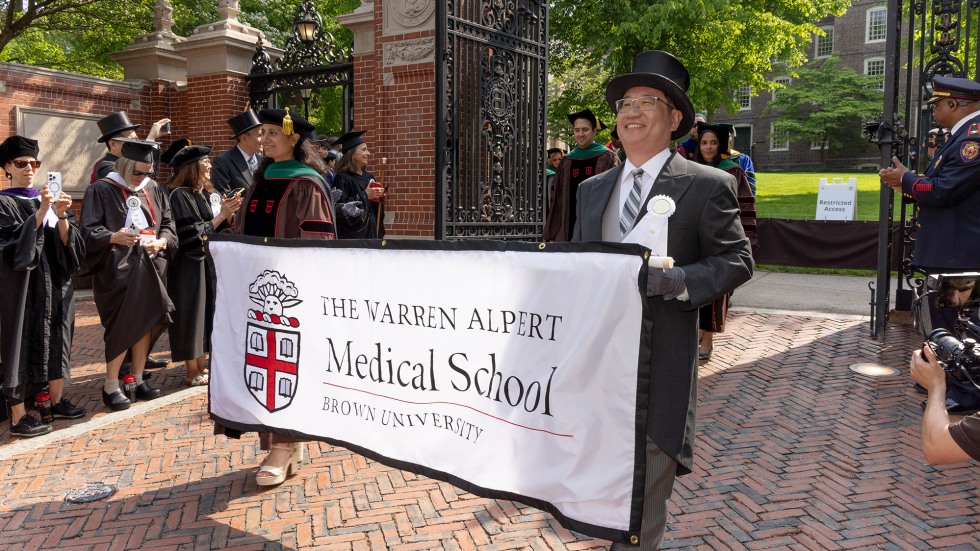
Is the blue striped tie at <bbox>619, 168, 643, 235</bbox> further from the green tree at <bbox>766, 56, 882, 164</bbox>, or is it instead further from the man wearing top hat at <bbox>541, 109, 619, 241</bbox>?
the green tree at <bbox>766, 56, 882, 164</bbox>

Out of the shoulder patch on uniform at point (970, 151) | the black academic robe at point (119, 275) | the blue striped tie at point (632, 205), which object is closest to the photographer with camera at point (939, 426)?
the blue striped tie at point (632, 205)

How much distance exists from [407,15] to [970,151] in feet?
19.9

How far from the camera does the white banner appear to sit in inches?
113

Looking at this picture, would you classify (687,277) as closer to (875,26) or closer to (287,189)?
(287,189)

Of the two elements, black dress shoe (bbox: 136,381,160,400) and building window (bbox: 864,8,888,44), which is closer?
black dress shoe (bbox: 136,381,160,400)

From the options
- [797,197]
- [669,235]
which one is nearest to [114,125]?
[669,235]

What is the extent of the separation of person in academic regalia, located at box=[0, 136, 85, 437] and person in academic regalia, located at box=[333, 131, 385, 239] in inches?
101

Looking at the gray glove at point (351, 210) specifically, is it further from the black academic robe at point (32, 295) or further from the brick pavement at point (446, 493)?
the black academic robe at point (32, 295)

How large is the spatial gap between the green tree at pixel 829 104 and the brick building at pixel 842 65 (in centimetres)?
87

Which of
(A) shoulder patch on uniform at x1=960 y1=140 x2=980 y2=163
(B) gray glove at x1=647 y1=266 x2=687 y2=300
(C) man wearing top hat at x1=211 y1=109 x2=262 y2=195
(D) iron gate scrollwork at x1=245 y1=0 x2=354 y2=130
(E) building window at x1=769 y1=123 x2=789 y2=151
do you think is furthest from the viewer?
(E) building window at x1=769 y1=123 x2=789 y2=151

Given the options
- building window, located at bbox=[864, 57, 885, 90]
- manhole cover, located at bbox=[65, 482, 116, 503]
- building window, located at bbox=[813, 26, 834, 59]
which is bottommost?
manhole cover, located at bbox=[65, 482, 116, 503]

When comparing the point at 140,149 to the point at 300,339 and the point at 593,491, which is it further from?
the point at 593,491

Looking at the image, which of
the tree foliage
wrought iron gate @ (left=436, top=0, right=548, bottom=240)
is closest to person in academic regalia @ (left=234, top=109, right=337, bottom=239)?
wrought iron gate @ (left=436, top=0, right=548, bottom=240)

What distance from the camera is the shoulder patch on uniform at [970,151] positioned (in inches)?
217
